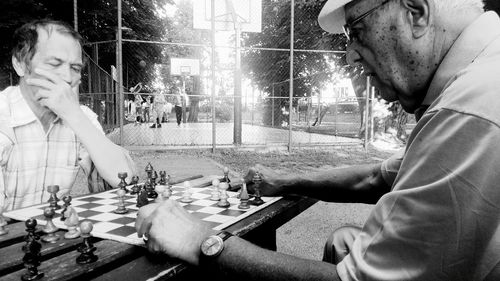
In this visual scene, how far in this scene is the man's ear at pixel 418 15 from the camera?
106 centimetres

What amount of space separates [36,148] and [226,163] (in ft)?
18.6

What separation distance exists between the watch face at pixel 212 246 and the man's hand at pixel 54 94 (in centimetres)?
134

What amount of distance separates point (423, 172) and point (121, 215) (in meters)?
1.26

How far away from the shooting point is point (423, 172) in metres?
0.83

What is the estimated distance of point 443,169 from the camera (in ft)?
2.62

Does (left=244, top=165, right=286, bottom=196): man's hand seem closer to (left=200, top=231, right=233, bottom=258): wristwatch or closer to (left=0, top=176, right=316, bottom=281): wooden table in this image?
(left=0, top=176, right=316, bottom=281): wooden table

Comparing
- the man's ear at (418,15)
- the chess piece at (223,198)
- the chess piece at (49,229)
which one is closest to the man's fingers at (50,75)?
the chess piece at (49,229)

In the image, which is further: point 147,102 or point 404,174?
point 147,102

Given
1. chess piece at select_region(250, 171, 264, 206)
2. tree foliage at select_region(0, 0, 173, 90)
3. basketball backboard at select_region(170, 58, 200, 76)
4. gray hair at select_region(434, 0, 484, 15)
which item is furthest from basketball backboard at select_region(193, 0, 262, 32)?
basketball backboard at select_region(170, 58, 200, 76)

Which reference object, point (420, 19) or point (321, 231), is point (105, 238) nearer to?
point (420, 19)

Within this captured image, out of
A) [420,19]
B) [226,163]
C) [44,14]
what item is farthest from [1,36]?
[420,19]

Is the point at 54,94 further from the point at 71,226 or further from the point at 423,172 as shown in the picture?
the point at 423,172

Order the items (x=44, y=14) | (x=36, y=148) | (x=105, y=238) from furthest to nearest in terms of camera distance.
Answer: (x=44, y=14), (x=36, y=148), (x=105, y=238)

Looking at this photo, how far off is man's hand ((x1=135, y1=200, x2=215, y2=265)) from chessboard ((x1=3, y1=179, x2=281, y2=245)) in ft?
0.31
